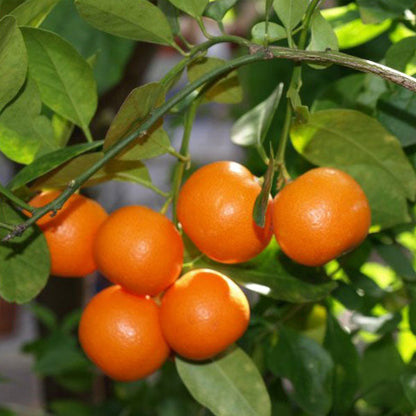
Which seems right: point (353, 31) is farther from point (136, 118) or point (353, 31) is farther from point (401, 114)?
point (136, 118)

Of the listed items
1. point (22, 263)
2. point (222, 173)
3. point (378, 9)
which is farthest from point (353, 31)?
point (22, 263)

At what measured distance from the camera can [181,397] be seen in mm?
910

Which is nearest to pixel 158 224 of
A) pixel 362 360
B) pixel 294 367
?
pixel 294 367

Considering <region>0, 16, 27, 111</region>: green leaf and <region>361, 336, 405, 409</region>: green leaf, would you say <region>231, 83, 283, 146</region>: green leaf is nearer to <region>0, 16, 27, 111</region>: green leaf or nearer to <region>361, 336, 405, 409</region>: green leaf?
<region>0, 16, 27, 111</region>: green leaf

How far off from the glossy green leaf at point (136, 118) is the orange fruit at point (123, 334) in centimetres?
10

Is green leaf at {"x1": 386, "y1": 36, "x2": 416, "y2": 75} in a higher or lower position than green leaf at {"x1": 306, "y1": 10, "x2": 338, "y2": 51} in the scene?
lower

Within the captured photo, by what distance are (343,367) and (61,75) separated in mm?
329

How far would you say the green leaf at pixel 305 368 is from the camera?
0.58m

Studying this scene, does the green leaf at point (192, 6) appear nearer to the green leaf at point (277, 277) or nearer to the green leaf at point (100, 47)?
the green leaf at point (277, 277)

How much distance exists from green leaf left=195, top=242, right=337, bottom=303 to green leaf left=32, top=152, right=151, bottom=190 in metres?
0.08

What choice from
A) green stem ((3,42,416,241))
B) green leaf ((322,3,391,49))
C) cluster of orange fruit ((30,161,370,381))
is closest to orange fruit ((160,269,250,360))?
cluster of orange fruit ((30,161,370,381))

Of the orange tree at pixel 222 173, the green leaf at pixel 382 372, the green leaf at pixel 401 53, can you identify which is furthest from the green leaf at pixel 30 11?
the green leaf at pixel 382 372

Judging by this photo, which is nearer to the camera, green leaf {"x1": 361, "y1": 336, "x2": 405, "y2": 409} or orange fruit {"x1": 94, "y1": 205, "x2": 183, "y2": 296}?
orange fruit {"x1": 94, "y1": 205, "x2": 183, "y2": 296}

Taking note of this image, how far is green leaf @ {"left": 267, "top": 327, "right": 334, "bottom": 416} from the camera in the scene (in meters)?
0.58
